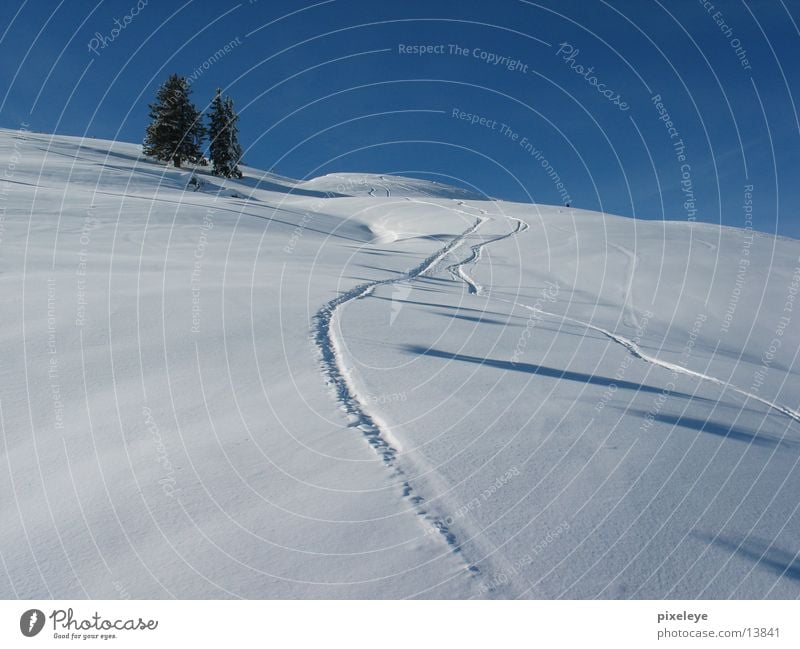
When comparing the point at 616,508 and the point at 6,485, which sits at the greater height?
the point at 616,508

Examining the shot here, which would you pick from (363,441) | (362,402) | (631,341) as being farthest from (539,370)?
(631,341)

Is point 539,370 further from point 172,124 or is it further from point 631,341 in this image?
point 172,124

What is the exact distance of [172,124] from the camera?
34.8 m

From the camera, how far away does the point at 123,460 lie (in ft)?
11.6

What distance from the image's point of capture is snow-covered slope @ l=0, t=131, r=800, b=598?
9.02 ft

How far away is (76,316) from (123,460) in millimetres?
3324

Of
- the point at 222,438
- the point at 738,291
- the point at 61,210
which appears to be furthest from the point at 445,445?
the point at 61,210

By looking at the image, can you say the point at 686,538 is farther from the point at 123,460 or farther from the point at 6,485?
the point at 6,485

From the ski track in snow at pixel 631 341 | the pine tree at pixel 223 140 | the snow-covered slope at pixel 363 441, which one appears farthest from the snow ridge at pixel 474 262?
the pine tree at pixel 223 140

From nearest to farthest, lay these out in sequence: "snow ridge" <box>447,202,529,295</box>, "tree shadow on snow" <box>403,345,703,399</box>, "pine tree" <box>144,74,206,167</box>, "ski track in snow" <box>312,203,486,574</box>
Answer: "ski track in snow" <box>312,203,486,574</box> → "tree shadow on snow" <box>403,345,703,399</box> → "snow ridge" <box>447,202,529,295</box> → "pine tree" <box>144,74,206,167</box>
